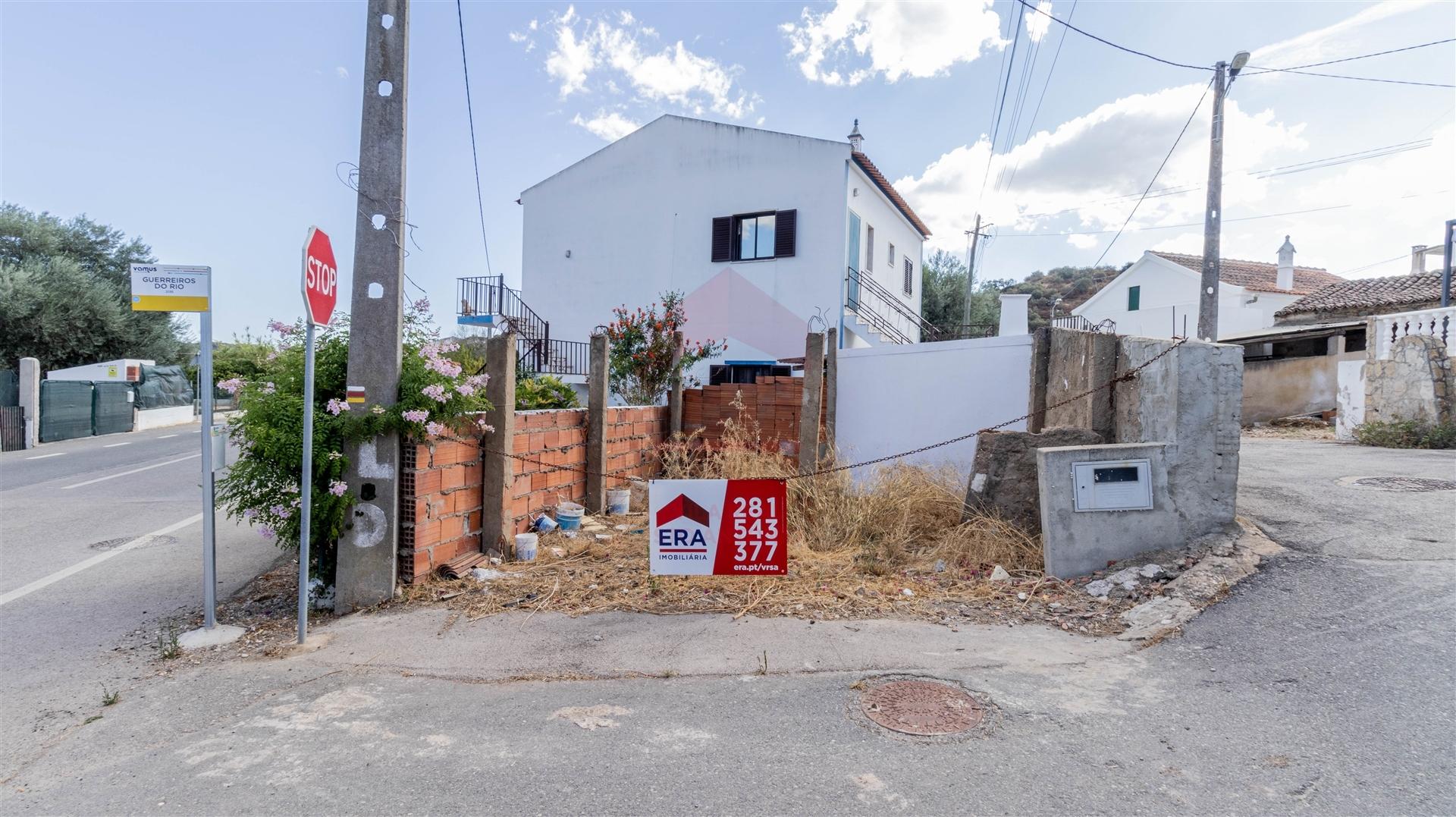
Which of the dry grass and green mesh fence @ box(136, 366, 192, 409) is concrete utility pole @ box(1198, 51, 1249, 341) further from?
green mesh fence @ box(136, 366, 192, 409)

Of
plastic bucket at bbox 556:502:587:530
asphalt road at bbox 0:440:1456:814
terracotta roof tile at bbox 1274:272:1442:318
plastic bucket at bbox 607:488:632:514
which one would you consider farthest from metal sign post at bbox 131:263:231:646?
terracotta roof tile at bbox 1274:272:1442:318

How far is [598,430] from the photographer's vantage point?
27.0 ft

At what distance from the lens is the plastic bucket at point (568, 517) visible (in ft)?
24.3

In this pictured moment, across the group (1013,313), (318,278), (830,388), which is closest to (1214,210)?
(1013,313)

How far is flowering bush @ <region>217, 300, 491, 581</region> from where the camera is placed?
508 cm

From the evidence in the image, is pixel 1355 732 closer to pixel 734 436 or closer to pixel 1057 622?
pixel 1057 622

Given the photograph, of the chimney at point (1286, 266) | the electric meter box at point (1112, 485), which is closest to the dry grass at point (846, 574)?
the electric meter box at point (1112, 485)

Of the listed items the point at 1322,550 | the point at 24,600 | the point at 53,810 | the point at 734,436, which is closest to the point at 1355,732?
the point at 1322,550

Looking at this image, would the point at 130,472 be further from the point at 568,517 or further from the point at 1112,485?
the point at 1112,485

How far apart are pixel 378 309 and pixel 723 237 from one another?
1401cm

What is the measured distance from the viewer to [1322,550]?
5301 mm

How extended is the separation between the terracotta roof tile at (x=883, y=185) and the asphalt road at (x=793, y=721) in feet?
48.2

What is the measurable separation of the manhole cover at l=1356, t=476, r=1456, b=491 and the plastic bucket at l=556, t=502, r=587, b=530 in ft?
26.1

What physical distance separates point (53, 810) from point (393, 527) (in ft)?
8.49
